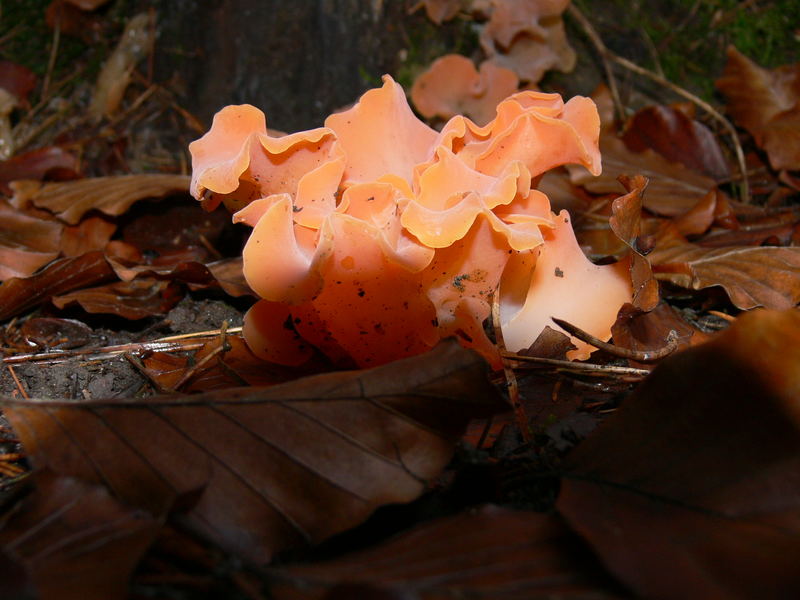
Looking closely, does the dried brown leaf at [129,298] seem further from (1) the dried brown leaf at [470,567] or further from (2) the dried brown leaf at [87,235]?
(1) the dried brown leaf at [470,567]

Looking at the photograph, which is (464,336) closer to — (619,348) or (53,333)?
(619,348)

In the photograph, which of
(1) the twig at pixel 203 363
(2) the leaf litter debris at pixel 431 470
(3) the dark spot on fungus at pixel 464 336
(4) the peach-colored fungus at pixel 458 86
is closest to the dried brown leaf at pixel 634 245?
(2) the leaf litter debris at pixel 431 470

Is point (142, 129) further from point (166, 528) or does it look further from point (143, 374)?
point (166, 528)

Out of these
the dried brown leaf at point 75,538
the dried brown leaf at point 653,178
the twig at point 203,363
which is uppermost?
the dried brown leaf at point 75,538

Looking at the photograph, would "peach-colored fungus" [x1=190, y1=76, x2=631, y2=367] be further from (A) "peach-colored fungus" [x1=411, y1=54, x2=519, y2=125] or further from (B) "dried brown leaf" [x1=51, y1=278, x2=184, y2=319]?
(A) "peach-colored fungus" [x1=411, y1=54, x2=519, y2=125]

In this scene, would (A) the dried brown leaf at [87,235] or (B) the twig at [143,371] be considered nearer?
(B) the twig at [143,371]

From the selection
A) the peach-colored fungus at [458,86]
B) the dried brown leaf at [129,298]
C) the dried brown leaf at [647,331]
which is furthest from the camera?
the peach-colored fungus at [458,86]

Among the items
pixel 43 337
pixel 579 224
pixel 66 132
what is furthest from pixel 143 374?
pixel 66 132
